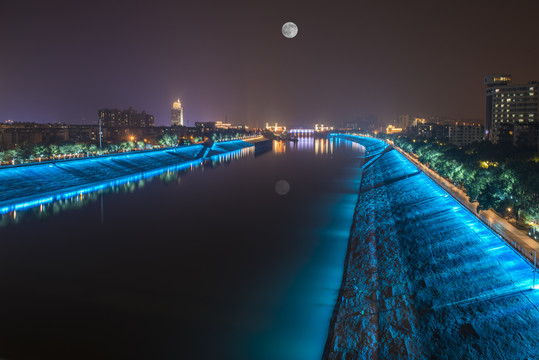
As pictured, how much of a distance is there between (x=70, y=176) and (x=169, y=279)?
19.5 m

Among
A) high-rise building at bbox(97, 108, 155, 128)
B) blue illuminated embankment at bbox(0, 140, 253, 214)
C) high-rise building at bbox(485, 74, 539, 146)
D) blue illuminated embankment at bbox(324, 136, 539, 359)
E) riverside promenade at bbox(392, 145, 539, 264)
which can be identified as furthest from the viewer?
high-rise building at bbox(97, 108, 155, 128)

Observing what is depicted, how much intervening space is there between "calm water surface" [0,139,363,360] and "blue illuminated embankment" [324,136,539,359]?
84 cm

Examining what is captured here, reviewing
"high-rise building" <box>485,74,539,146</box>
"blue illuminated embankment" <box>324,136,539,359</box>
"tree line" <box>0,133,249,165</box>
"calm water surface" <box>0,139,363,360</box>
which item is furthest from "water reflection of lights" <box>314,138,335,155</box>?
"blue illuminated embankment" <box>324,136,539,359</box>

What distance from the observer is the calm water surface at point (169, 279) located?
696cm

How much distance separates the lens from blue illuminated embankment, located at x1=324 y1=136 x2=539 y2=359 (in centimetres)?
629

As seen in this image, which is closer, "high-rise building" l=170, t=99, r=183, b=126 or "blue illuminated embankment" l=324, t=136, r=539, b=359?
"blue illuminated embankment" l=324, t=136, r=539, b=359

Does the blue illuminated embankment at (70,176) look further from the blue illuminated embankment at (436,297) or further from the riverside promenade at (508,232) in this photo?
the riverside promenade at (508,232)

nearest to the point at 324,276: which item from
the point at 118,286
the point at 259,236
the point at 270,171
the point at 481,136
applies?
the point at 259,236

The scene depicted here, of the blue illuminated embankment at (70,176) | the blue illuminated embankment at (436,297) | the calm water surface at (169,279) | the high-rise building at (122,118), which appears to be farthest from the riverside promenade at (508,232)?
the high-rise building at (122,118)

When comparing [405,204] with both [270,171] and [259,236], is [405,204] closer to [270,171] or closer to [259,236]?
[259,236]

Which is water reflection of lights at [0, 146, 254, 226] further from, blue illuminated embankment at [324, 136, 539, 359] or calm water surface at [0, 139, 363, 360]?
blue illuminated embankment at [324, 136, 539, 359]

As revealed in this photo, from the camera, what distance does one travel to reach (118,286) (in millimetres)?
9242

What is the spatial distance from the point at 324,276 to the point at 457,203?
7.90 m

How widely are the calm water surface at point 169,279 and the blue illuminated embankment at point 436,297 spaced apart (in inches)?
32.9
